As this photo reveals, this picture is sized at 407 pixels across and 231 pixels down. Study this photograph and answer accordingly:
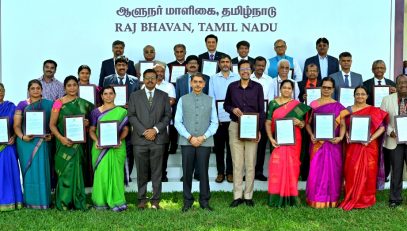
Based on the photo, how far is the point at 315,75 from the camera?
8125 mm

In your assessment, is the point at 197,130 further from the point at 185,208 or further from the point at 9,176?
the point at 9,176

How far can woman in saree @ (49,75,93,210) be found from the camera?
7.05m

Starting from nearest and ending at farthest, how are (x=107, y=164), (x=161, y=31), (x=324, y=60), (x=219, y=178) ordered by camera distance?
(x=107, y=164) → (x=219, y=178) → (x=324, y=60) → (x=161, y=31)

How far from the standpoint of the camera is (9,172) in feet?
23.5

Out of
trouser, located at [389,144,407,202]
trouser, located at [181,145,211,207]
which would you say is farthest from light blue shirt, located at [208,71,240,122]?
trouser, located at [389,144,407,202]

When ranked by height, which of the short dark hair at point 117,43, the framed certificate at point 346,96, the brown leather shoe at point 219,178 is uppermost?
the short dark hair at point 117,43

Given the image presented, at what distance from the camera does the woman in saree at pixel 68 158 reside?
23.1ft

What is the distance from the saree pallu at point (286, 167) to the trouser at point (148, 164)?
1501 mm

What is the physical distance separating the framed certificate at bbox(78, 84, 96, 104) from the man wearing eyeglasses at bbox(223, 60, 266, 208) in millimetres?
1971

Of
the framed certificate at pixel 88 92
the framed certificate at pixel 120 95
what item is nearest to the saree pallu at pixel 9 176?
the framed certificate at pixel 88 92

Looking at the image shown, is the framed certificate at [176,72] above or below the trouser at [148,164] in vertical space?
above

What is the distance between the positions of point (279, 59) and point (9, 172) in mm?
4687

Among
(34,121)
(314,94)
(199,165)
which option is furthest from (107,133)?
(314,94)

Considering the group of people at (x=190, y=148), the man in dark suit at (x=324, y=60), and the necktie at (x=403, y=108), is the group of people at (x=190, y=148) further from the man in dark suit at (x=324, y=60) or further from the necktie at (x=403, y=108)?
the man in dark suit at (x=324, y=60)
